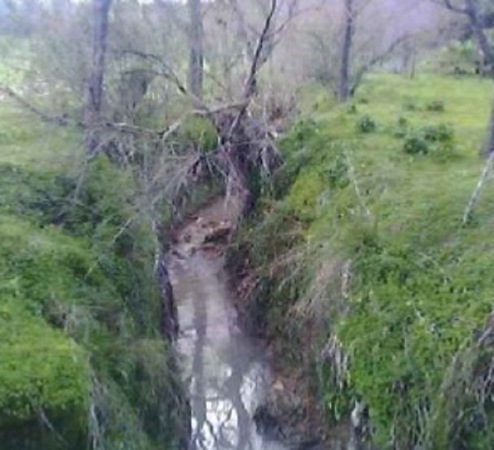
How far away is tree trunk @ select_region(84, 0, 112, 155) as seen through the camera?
11.4 metres

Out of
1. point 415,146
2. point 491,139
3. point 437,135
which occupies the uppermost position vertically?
point 491,139

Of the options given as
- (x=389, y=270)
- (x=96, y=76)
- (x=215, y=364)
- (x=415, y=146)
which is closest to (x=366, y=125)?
(x=415, y=146)

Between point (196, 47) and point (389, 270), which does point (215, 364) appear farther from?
point (196, 47)

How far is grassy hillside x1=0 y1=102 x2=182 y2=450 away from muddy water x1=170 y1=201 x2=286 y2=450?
1.35m

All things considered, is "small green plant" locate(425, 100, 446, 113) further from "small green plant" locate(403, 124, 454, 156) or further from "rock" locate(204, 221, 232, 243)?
"rock" locate(204, 221, 232, 243)

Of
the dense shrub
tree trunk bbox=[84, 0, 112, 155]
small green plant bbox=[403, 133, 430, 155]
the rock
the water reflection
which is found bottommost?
the water reflection

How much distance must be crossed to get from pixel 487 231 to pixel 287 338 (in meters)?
2.98

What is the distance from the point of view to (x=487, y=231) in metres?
9.20

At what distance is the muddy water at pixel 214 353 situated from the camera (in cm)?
983

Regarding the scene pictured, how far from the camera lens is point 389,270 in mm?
8711

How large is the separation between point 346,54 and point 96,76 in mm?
7807

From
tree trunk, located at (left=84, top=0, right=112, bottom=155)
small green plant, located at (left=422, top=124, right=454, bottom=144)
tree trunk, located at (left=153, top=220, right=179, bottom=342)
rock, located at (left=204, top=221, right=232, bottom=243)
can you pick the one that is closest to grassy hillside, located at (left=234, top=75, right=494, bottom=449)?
small green plant, located at (left=422, top=124, right=454, bottom=144)

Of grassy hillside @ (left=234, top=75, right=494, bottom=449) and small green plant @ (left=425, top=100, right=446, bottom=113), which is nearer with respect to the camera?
grassy hillside @ (left=234, top=75, right=494, bottom=449)

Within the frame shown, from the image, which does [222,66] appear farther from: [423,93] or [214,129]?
[423,93]
